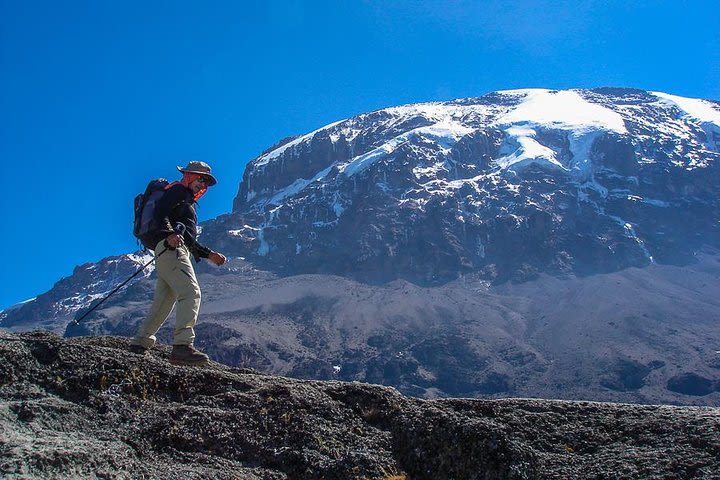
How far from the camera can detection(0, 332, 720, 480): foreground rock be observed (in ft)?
20.7

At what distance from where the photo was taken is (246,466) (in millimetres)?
6660

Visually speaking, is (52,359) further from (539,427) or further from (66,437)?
(539,427)

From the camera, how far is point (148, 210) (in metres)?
10.5

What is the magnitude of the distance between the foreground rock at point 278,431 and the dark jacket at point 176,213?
2350 mm

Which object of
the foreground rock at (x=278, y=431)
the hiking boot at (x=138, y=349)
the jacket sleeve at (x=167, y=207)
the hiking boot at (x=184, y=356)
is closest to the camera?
the foreground rock at (x=278, y=431)

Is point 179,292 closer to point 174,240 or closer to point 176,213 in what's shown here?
point 174,240

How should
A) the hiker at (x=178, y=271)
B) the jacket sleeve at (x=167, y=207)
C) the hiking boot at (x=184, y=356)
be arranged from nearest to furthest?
the hiking boot at (x=184, y=356) → the hiker at (x=178, y=271) → the jacket sleeve at (x=167, y=207)

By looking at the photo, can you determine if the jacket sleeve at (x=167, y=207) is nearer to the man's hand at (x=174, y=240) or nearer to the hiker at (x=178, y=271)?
the hiker at (x=178, y=271)

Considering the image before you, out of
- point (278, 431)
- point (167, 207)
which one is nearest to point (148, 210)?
point (167, 207)

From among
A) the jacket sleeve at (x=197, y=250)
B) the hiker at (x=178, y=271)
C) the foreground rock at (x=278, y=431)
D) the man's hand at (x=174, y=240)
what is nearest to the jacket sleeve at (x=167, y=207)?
the hiker at (x=178, y=271)

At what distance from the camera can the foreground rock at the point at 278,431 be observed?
249 inches

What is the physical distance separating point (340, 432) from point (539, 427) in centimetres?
229

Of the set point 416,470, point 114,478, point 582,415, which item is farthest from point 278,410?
point 582,415

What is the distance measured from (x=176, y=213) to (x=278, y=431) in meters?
Answer: 4.55
